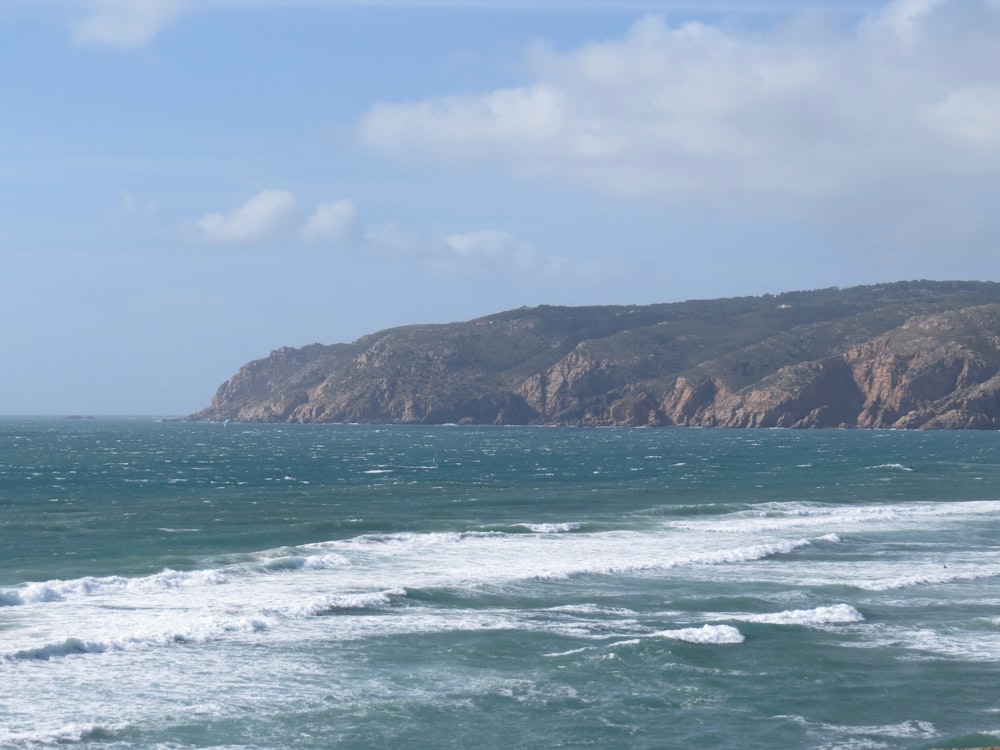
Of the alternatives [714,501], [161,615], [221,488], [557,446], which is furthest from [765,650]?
[557,446]

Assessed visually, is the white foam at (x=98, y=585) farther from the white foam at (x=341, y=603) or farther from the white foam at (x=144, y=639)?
the white foam at (x=144, y=639)

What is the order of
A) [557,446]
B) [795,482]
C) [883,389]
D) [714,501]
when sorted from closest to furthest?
[714,501] → [795,482] → [557,446] → [883,389]

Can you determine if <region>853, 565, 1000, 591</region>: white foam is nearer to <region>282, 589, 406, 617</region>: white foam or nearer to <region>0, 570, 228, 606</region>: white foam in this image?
<region>282, 589, 406, 617</region>: white foam

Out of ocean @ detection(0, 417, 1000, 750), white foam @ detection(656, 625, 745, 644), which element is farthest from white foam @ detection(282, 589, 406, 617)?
white foam @ detection(656, 625, 745, 644)

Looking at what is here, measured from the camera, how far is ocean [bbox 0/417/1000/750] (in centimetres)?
1702

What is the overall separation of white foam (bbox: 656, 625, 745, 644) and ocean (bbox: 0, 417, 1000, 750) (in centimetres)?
6

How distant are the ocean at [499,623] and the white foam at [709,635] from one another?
6 centimetres

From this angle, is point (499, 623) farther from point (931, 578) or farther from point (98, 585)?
point (931, 578)

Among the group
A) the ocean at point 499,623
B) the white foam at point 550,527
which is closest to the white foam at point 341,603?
the ocean at point 499,623

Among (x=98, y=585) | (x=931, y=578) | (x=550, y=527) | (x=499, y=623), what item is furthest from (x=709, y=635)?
(x=550, y=527)

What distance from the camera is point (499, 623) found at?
24031 mm

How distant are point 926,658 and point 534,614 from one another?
821 centimetres

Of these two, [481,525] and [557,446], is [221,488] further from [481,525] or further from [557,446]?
[557,446]

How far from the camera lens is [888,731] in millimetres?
16516
